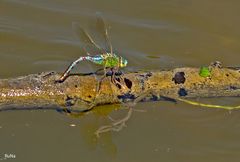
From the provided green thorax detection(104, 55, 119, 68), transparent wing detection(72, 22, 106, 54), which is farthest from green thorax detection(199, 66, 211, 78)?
transparent wing detection(72, 22, 106, 54)

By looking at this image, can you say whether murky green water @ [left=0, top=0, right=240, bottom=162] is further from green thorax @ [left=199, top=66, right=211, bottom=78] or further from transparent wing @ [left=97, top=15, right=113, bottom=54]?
green thorax @ [left=199, top=66, right=211, bottom=78]

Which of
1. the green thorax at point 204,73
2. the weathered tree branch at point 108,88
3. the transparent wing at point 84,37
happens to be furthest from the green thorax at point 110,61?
the green thorax at point 204,73

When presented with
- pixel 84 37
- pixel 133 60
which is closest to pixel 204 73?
pixel 133 60

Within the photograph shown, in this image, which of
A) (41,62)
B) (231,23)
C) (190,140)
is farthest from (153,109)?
(231,23)

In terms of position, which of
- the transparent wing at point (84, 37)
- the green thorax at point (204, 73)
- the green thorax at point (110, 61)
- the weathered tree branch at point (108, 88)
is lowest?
the weathered tree branch at point (108, 88)

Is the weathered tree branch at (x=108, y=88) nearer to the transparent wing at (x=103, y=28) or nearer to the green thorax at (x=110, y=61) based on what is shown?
the green thorax at (x=110, y=61)
